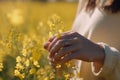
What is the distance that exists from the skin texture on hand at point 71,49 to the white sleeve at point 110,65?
0.03 metres

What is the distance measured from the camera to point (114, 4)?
245 cm

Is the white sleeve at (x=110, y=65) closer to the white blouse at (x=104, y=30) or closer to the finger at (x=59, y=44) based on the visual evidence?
the white blouse at (x=104, y=30)

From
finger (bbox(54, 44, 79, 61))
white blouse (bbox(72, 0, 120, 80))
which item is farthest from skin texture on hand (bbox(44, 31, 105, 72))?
white blouse (bbox(72, 0, 120, 80))

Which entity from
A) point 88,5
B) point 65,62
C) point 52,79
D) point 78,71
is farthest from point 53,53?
point 88,5

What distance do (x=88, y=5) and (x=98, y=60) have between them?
54 cm

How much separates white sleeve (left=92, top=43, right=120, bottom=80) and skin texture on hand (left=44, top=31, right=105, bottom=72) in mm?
34

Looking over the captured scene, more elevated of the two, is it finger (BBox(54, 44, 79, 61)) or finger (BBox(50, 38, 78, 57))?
finger (BBox(50, 38, 78, 57))

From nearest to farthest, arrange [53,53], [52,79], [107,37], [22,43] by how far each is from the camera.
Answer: [53,53]
[52,79]
[107,37]
[22,43]

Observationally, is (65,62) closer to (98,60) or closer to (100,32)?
(98,60)

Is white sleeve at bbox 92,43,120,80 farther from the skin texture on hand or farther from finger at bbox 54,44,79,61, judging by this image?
finger at bbox 54,44,79,61

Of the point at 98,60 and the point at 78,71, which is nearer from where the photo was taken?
the point at 98,60

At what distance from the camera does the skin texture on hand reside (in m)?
2.04

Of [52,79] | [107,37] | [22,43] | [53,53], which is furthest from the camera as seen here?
[22,43]

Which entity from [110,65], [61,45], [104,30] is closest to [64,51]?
[61,45]
